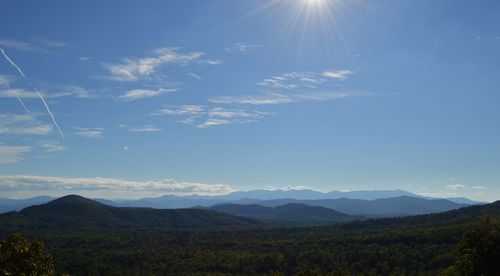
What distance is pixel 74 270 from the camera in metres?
185

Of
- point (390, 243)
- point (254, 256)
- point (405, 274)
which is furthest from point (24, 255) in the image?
point (390, 243)

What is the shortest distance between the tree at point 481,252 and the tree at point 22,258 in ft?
170

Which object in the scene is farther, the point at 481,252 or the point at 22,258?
the point at 481,252

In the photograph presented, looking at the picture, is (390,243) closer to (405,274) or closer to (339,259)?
(339,259)

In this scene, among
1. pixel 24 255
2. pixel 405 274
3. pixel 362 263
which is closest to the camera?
pixel 24 255

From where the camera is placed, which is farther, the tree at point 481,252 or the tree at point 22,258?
the tree at point 481,252

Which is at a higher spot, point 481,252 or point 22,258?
point 22,258

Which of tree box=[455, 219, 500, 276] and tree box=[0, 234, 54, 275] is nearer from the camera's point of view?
tree box=[0, 234, 54, 275]

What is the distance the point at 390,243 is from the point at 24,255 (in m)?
173

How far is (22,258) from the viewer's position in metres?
37.9

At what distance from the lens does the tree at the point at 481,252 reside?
197ft

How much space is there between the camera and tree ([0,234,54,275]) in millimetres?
37031

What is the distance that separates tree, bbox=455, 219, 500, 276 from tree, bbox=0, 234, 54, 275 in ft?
170

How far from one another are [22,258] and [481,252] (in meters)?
54.6
